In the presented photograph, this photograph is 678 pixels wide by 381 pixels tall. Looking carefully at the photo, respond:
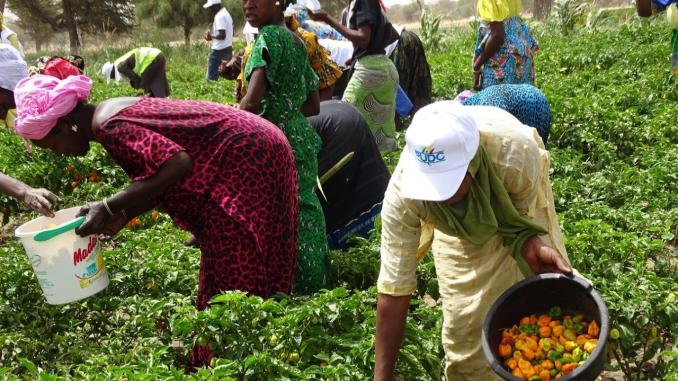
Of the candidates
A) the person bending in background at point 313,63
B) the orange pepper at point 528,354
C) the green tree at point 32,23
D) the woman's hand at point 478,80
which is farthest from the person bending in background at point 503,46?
the green tree at point 32,23

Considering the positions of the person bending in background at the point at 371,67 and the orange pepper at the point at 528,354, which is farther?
the person bending in background at the point at 371,67

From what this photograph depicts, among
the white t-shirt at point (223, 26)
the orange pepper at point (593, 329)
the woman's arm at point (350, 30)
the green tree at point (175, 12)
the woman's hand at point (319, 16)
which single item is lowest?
the green tree at point (175, 12)

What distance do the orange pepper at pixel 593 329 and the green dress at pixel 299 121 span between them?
1.44m

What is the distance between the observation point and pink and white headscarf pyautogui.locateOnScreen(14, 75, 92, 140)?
267 centimetres

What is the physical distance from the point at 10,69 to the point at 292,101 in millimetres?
1405

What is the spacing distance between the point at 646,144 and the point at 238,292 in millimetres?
4529

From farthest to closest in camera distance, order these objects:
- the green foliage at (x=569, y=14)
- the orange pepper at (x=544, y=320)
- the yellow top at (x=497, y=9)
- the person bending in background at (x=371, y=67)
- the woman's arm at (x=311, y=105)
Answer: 1. the green foliage at (x=569, y=14)
2. the person bending in background at (x=371, y=67)
3. the yellow top at (x=497, y=9)
4. the woman's arm at (x=311, y=105)
5. the orange pepper at (x=544, y=320)

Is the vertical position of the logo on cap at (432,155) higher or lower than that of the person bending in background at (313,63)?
higher

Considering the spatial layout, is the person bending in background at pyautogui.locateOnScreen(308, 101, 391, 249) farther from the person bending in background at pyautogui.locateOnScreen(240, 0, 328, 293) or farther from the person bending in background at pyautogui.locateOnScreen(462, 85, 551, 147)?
the person bending in background at pyautogui.locateOnScreen(462, 85, 551, 147)

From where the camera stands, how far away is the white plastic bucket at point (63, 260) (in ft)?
8.90

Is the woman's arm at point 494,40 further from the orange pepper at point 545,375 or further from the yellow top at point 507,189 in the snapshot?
the orange pepper at point 545,375

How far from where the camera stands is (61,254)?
2752 mm

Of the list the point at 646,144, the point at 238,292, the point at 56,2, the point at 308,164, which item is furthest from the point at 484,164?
the point at 56,2

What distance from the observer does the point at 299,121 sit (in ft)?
12.0
